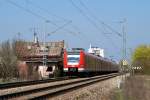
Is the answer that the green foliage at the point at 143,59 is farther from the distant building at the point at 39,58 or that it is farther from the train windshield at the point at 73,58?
the train windshield at the point at 73,58

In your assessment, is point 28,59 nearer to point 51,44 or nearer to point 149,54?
point 51,44

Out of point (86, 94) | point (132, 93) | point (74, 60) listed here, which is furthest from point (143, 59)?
point (86, 94)

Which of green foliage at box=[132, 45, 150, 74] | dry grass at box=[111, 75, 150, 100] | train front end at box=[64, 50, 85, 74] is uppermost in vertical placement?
green foliage at box=[132, 45, 150, 74]

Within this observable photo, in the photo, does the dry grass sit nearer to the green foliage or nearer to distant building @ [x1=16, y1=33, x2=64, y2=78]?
distant building @ [x1=16, y1=33, x2=64, y2=78]

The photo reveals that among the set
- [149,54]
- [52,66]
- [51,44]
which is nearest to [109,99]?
[52,66]

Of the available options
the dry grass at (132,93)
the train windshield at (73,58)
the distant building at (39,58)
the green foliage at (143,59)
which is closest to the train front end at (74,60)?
the train windshield at (73,58)

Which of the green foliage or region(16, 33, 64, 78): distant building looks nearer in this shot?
region(16, 33, 64, 78): distant building

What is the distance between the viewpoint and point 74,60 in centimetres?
5678

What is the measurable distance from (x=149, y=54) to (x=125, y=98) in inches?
5142

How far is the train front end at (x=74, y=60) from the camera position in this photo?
5638 centimetres

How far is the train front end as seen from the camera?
5638 cm

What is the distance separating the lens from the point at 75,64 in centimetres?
5669

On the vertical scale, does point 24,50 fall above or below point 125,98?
above

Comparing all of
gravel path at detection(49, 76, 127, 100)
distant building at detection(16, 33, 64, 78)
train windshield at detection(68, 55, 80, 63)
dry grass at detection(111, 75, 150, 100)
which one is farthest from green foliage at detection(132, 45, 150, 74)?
gravel path at detection(49, 76, 127, 100)
